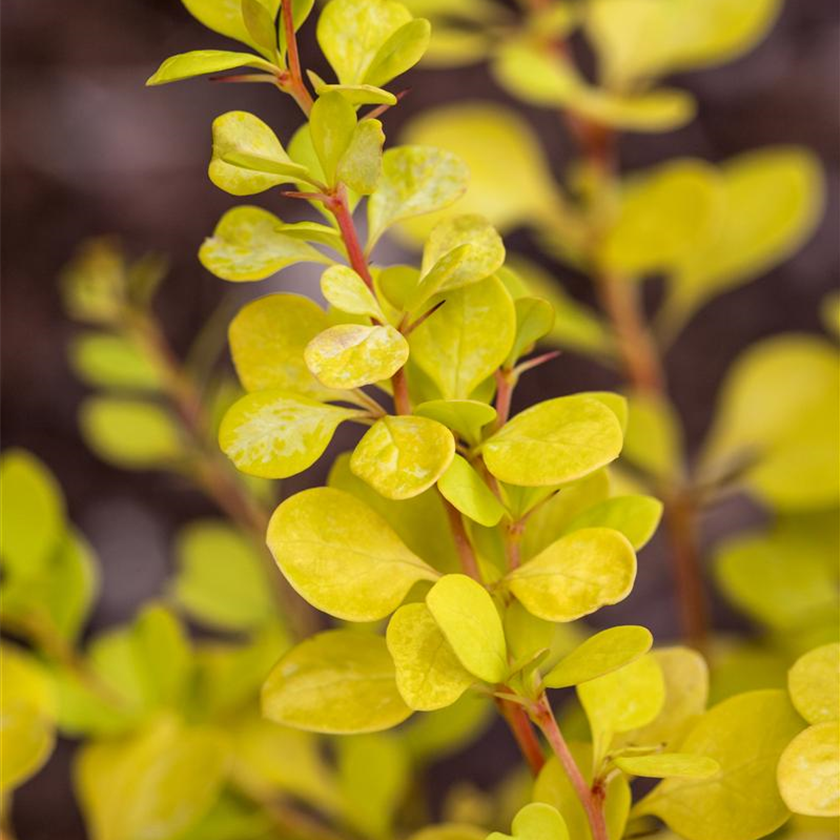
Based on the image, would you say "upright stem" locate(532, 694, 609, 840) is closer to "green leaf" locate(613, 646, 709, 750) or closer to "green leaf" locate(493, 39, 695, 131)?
"green leaf" locate(613, 646, 709, 750)

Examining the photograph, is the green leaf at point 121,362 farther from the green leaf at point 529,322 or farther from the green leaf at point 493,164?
the green leaf at point 529,322

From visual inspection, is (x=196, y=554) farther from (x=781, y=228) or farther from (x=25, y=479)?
(x=781, y=228)

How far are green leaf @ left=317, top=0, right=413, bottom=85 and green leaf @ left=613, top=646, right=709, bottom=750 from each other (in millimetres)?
188

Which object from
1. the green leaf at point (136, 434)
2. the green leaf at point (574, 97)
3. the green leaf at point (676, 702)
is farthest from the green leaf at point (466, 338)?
the green leaf at point (136, 434)

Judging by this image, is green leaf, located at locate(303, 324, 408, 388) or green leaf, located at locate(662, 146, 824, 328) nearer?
green leaf, located at locate(303, 324, 408, 388)

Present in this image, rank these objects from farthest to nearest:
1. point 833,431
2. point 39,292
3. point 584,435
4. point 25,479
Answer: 1. point 39,292
2. point 833,431
3. point 25,479
4. point 584,435

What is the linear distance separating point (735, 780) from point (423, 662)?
0.31 feet

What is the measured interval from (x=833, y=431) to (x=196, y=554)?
35 centimetres

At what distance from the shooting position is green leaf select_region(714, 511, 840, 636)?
508 millimetres

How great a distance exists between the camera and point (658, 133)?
4.22 feet

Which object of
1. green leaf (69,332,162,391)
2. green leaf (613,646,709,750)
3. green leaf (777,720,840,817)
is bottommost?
green leaf (69,332,162,391)

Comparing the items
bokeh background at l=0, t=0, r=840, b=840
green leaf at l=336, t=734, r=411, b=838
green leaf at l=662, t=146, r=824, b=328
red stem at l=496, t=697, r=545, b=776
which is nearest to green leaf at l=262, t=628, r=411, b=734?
red stem at l=496, t=697, r=545, b=776

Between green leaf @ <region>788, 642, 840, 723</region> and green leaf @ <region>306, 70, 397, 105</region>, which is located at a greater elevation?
green leaf @ <region>306, 70, 397, 105</region>

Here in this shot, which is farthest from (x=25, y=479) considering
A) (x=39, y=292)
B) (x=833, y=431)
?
(x=39, y=292)
